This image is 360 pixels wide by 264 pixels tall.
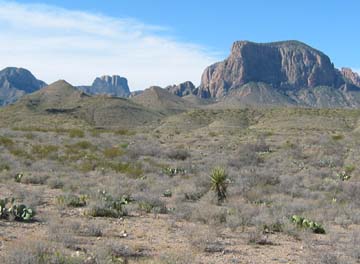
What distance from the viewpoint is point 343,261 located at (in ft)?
28.7

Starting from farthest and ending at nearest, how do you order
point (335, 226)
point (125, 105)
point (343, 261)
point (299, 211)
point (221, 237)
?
point (125, 105), point (299, 211), point (335, 226), point (221, 237), point (343, 261)

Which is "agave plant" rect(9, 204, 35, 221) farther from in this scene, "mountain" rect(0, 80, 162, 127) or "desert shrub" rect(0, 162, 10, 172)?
"mountain" rect(0, 80, 162, 127)

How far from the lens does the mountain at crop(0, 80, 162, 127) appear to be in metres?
97.2

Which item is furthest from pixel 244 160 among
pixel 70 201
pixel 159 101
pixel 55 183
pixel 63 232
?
pixel 159 101

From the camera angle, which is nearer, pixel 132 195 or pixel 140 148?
pixel 132 195

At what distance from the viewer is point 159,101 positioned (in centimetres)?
15638

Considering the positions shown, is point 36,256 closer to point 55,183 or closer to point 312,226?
point 312,226

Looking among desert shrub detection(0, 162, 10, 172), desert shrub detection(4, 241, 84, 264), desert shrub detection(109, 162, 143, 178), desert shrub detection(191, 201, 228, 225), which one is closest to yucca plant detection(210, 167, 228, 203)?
desert shrub detection(191, 201, 228, 225)

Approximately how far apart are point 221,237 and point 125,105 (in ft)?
343

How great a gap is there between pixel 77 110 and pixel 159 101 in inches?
2021

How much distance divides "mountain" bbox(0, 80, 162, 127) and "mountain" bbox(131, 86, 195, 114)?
24786 mm

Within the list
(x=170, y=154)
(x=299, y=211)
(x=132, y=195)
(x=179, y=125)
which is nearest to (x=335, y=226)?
(x=299, y=211)

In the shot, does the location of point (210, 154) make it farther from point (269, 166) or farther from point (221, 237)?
point (221, 237)

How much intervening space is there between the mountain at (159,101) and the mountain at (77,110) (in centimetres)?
2479
